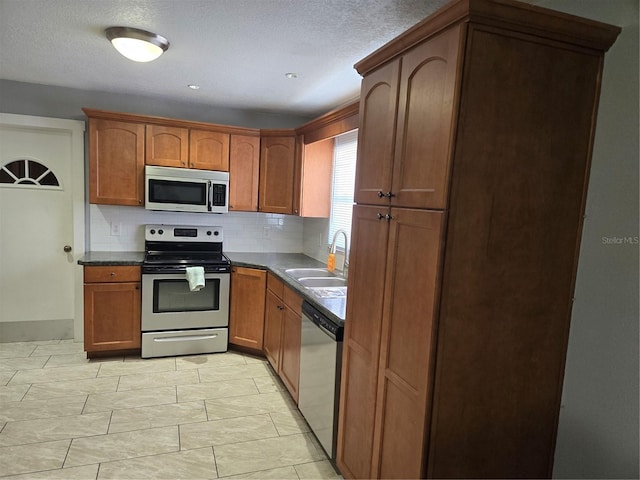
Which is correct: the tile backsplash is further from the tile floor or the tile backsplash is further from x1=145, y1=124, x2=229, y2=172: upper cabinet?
the tile floor

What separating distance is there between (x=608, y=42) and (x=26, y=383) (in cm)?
404

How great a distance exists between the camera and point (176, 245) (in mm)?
4035

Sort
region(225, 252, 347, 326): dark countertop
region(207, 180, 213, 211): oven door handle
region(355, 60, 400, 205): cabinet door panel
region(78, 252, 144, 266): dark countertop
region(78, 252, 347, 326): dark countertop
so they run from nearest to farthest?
region(355, 60, 400, 205): cabinet door panel → region(225, 252, 347, 326): dark countertop → region(78, 252, 347, 326): dark countertop → region(78, 252, 144, 266): dark countertop → region(207, 180, 213, 211): oven door handle

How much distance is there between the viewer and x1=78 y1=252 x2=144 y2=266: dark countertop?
133 inches

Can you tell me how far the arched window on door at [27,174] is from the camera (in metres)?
3.71

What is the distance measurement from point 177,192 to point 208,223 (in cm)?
59

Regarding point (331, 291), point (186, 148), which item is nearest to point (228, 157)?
point (186, 148)

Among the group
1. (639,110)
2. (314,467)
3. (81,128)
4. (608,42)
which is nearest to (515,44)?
(608,42)

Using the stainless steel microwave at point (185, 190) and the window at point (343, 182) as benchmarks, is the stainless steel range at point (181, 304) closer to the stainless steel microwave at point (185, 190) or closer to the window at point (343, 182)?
the stainless steel microwave at point (185, 190)

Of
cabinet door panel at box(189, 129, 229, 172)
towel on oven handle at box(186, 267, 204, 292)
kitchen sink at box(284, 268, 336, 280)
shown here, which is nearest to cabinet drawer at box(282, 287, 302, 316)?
kitchen sink at box(284, 268, 336, 280)

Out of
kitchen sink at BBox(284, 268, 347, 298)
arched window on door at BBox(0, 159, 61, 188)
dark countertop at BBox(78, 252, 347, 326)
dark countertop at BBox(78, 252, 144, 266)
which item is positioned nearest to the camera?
dark countertop at BBox(78, 252, 347, 326)

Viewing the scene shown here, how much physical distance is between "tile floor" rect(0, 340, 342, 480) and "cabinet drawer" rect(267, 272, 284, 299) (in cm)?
73

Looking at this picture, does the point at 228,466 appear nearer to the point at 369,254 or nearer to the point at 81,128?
the point at 369,254

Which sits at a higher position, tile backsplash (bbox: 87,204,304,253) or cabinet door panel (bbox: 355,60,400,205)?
cabinet door panel (bbox: 355,60,400,205)
